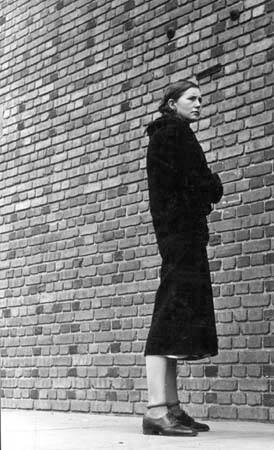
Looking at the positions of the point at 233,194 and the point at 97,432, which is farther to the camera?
the point at 233,194

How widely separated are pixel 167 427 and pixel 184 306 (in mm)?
562

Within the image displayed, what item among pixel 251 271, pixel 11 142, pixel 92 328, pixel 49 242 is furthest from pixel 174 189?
pixel 11 142

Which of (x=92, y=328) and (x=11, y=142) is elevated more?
(x=11, y=142)

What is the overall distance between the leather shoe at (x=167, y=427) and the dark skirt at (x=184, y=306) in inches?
11.6

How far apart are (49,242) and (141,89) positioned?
1.49 m

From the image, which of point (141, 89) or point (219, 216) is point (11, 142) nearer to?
point (141, 89)

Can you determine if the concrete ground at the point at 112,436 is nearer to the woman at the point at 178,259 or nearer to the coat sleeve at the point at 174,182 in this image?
the woman at the point at 178,259

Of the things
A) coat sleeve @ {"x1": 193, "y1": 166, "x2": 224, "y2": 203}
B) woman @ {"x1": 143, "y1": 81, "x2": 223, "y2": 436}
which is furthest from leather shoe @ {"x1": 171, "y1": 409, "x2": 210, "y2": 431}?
coat sleeve @ {"x1": 193, "y1": 166, "x2": 224, "y2": 203}

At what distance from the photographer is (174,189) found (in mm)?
4406

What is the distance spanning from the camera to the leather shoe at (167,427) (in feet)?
13.7

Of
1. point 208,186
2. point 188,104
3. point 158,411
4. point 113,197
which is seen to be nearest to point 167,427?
point 158,411

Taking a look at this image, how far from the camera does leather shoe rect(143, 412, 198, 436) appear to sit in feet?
13.7

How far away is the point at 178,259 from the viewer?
171 inches

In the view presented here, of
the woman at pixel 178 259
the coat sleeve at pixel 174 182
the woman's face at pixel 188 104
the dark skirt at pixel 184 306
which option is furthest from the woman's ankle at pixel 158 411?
the woman's face at pixel 188 104
